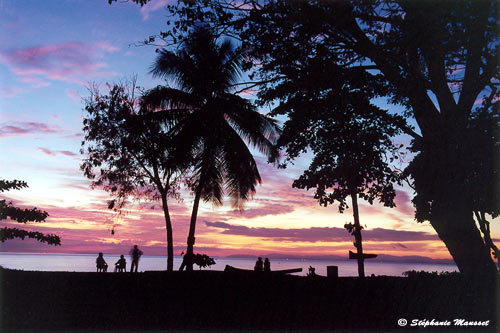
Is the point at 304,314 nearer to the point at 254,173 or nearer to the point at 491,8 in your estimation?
the point at 491,8

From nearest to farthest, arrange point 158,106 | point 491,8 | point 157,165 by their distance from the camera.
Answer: point 491,8
point 158,106
point 157,165

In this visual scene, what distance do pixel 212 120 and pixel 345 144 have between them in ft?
30.8

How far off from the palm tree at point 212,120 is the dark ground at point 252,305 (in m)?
7.34

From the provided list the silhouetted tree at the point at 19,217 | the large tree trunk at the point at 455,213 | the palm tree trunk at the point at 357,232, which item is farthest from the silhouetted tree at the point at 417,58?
the silhouetted tree at the point at 19,217

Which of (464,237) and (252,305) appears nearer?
(252,305)

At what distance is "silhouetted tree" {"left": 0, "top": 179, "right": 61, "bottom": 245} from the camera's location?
1742cm

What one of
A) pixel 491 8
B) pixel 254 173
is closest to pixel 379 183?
pixel 491 8

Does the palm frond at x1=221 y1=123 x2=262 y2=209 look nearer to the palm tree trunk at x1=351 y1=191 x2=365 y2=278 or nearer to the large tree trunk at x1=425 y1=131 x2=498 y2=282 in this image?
the palm tree trunk at x1=351 y1=191 x2=365 y2=278

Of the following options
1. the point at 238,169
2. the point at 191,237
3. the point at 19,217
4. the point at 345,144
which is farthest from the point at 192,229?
the point at 345,144

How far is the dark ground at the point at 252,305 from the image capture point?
1013 centimetres

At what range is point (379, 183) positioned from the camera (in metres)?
12.4

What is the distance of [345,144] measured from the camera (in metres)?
12.0

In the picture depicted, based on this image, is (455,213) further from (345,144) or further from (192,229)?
(192,229)

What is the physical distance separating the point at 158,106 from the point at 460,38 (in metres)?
14.3
